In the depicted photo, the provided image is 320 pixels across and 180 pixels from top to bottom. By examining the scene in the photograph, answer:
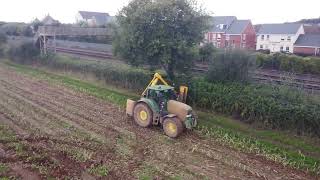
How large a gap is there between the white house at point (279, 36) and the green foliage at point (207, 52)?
1328 inches

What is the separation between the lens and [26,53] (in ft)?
119

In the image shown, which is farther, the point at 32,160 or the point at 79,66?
the point at 79,66

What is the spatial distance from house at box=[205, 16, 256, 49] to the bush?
33.3 m

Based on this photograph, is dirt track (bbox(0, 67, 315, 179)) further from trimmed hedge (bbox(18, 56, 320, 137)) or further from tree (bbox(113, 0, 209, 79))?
tree (bbox(113, 0, 209, 79))

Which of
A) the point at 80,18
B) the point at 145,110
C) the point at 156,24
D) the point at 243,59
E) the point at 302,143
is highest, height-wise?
the point at 80,18

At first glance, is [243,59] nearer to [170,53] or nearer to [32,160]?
[170,53]

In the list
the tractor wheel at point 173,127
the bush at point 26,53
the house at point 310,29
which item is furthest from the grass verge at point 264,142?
the house at point 310,29

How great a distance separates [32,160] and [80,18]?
284ft

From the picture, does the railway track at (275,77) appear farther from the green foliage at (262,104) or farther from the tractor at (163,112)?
the tractor at (163,112)

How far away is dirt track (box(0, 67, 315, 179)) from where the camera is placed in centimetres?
1173

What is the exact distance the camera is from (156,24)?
72.9 ft

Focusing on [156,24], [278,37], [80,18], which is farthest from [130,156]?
[80,18]

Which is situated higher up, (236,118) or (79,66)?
(79,66)

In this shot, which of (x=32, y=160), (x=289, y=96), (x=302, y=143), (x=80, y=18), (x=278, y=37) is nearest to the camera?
(x=32, y=160)
